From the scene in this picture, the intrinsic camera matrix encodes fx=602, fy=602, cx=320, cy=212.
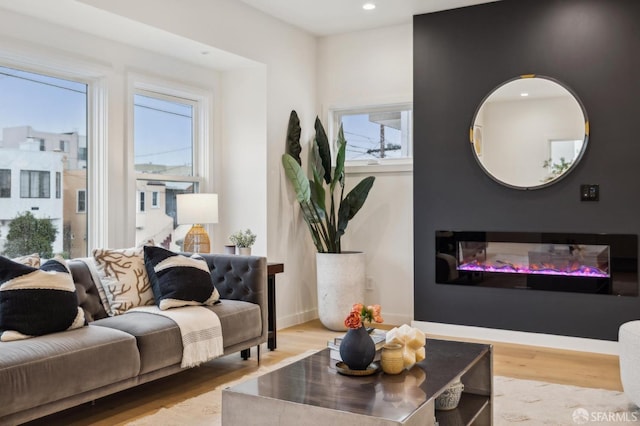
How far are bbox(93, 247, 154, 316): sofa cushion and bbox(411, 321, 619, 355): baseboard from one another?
2482 millimetres

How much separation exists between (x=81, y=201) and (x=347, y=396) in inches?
116

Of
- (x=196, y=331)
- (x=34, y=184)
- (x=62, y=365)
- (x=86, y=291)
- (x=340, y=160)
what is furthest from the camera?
(x=340, y=160)

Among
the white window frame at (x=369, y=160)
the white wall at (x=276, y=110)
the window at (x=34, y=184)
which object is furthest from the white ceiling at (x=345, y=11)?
the window at (x=34, y=184)

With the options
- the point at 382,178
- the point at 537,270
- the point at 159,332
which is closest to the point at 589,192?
the point at 537,270

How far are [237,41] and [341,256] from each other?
2016 mm

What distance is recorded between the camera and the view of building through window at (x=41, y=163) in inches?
153

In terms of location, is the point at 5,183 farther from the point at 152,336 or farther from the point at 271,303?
the point at 271,303

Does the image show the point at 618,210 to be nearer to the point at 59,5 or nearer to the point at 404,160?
the point at 404,160

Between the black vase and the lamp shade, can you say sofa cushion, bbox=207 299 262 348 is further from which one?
the black vase

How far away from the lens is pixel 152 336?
3.28m

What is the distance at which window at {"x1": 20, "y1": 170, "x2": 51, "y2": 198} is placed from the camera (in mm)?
3953

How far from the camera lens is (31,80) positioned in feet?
13.2

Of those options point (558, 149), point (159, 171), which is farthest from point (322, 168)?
point (558, 149)

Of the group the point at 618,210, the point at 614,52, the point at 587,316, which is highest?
the point at 614,52
